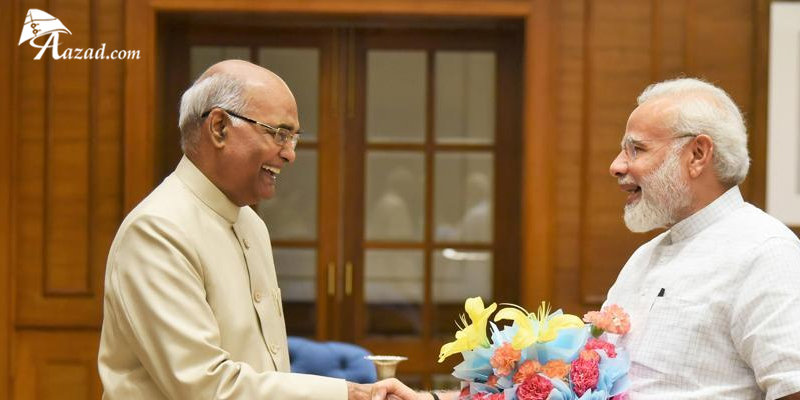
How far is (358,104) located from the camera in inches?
187

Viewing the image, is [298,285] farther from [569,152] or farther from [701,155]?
[701,155]

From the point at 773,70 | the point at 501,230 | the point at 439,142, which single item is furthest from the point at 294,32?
the point at 773,70

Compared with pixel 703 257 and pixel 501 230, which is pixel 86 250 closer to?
pixel 501 230

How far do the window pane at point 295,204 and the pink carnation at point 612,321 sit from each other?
2.67 meters

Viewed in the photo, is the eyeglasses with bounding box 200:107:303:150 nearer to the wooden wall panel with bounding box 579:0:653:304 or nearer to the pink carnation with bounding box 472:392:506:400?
the pink carnation with bounding box 472:392:506:400

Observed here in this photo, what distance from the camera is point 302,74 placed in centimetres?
474

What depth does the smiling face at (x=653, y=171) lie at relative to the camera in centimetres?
232

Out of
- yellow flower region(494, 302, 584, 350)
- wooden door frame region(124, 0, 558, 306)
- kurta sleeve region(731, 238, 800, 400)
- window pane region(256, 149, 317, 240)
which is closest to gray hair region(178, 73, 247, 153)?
yellow flower region(494, 302, 584, 350)

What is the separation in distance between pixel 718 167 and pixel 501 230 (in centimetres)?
254

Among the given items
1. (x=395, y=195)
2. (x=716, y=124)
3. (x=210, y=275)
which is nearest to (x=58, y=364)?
(x=395, y=195)

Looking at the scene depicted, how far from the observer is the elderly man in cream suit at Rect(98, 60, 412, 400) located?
6.87 ft

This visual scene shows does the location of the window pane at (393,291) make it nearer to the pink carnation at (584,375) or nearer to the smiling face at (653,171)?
the smiling face at (653,171)

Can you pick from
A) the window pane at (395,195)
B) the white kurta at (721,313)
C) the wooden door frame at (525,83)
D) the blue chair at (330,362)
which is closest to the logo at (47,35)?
the wooden door frame at (525,83)

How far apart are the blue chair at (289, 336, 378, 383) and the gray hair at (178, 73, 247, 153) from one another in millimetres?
1649
